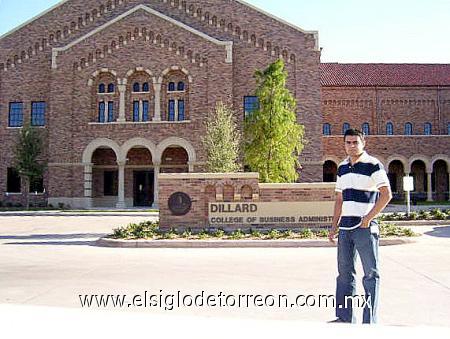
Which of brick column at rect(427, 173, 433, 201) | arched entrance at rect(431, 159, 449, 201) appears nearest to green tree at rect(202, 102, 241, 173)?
brick column at rect(427, 173, 433, 201)

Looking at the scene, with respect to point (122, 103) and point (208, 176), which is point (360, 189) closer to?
point (208, 176)

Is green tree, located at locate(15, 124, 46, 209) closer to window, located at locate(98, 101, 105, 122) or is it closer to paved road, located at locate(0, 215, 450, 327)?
window, located at locate(98, 101, 105, 122)

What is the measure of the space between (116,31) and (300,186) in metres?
23.2

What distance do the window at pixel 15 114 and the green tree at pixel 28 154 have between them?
2223 millimetres

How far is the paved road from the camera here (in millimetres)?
6148

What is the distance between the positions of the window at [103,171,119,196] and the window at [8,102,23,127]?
25.2 ft

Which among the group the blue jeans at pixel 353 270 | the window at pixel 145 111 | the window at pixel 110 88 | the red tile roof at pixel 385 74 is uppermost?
the red tile roof at pixel 385 74

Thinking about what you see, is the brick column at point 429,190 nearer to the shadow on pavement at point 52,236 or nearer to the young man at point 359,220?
the shadow on pavement at point 52,236

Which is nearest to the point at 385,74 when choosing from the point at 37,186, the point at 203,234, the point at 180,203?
the point at 37,186

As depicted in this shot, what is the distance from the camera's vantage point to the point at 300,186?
16094 millimetres

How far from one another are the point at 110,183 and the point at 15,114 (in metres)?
9.06

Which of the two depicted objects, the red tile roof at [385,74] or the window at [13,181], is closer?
the window at [13,181]

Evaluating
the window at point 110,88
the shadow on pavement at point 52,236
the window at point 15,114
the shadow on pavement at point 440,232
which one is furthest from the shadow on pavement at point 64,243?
the window at point 15,114

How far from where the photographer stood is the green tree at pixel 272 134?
21.1m
